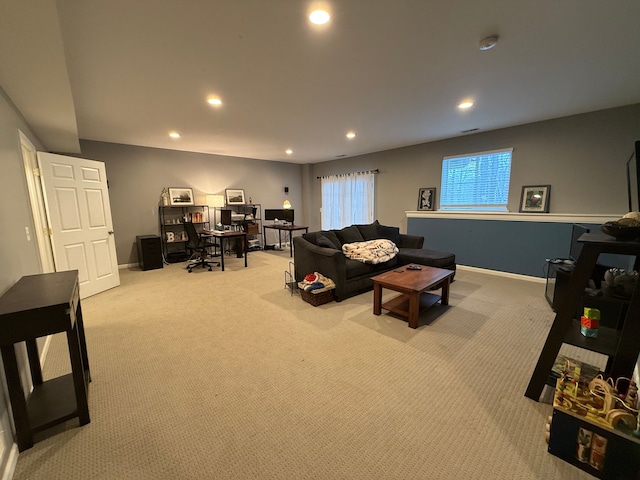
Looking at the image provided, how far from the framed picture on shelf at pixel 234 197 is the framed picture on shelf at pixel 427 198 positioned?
14.4ft

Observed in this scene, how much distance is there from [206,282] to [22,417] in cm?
292

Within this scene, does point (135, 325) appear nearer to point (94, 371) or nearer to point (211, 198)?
point (94, 371)

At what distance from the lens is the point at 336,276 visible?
Answer: 329cm

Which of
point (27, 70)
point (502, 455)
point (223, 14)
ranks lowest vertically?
point (502, 455)

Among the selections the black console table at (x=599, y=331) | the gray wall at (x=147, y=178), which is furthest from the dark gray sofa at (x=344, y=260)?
the gray wall at (x=147, y=178)

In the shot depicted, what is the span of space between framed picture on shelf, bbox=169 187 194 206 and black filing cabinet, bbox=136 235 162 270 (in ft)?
3.28

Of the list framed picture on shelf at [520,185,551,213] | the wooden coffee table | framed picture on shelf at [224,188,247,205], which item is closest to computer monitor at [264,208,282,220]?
framed picture on shelf at [224,188,247,205]

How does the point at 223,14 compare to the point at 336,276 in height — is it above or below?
above

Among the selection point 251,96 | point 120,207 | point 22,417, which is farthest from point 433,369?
point 120,207

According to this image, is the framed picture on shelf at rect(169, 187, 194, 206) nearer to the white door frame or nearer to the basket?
the white door frame

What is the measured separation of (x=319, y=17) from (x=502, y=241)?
4.39 metres

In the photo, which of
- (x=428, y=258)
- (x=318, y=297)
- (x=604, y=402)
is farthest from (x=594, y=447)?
(x=428, y=258)

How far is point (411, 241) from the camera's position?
4543mm

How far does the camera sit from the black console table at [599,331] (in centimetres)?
136
